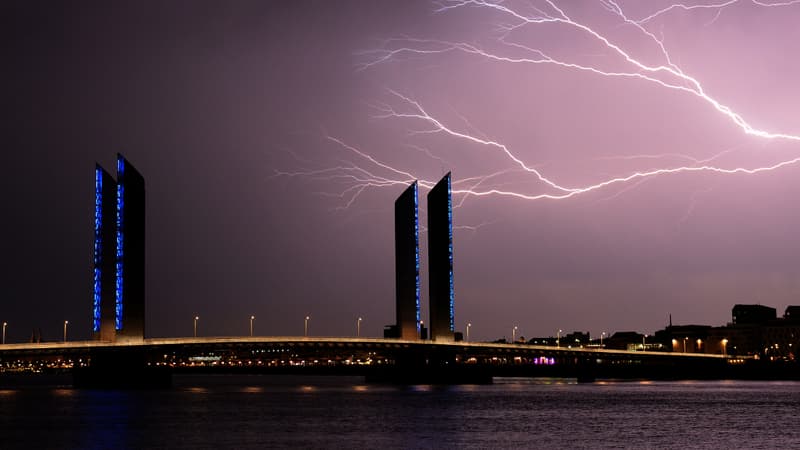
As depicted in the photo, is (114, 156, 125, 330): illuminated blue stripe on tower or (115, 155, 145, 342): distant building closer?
(115, 155, 145, 342): distant building

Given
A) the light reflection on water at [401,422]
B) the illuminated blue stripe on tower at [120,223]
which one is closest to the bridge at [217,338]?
the illuminated blue stripe on tower at [120,223]

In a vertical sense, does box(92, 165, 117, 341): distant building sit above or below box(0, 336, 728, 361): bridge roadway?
above

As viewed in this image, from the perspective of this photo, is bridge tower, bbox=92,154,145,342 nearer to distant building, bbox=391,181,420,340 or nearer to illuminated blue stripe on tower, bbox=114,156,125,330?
illuminated blue stripe on tower, bbox=114,156,125,330

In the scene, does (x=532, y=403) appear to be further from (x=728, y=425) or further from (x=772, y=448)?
(x=772, y=448)

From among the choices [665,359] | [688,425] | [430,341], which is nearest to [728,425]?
[688,425]

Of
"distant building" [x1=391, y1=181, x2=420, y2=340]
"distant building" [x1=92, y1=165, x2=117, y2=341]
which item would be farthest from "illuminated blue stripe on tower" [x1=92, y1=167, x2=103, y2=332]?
"distant building" [x1=391, y1=181, x2=420, y2=340]

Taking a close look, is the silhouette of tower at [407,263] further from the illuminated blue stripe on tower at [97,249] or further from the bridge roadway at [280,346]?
the illuminated blue stripe on tower at [97,249]
